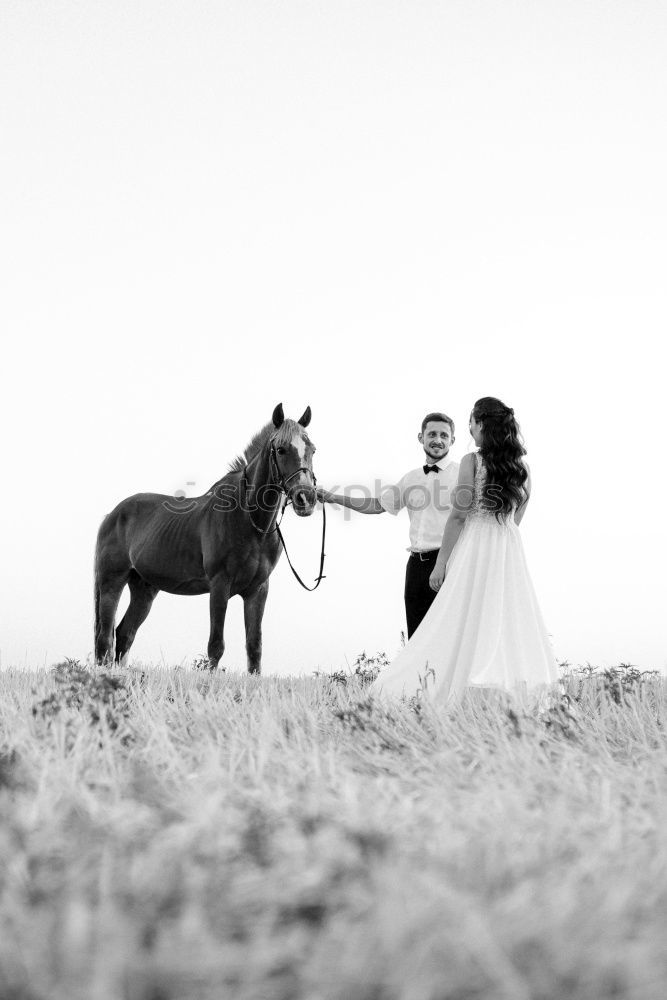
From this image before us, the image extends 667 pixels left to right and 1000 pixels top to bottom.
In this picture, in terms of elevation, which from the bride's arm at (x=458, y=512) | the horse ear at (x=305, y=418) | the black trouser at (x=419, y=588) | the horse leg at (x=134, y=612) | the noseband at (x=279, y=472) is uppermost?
the horse ear at (x=305, y=418)

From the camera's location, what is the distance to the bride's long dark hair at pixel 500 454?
6348 millimetres

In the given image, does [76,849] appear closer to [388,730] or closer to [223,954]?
[223,954]

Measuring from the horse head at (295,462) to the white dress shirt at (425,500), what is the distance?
1016 millimetres

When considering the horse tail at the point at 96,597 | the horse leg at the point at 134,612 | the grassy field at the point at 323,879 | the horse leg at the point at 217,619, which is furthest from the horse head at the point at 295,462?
the grassy field at the point at 323,879

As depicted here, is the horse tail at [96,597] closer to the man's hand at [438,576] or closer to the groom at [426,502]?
the groom at [426,502]

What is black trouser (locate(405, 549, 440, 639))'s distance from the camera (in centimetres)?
755

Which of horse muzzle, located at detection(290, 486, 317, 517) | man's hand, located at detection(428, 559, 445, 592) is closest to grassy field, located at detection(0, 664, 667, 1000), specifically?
man's hand, located at detection(428, 559, 445, 592)

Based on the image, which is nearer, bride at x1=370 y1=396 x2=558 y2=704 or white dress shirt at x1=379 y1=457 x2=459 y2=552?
bride at x1=370 y1=396 x2=558 y2=704

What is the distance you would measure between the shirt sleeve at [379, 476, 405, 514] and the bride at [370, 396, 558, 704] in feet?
3.36

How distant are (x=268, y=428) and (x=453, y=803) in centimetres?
718

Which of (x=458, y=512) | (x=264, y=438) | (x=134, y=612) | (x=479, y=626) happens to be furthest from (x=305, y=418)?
(x=134, y=612)

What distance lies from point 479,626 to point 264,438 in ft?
13.5

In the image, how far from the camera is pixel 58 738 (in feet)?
11.2

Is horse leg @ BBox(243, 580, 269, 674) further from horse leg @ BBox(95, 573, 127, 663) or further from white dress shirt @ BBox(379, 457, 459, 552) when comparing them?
horse leg @ BBox(95, 573, 127, 663)
